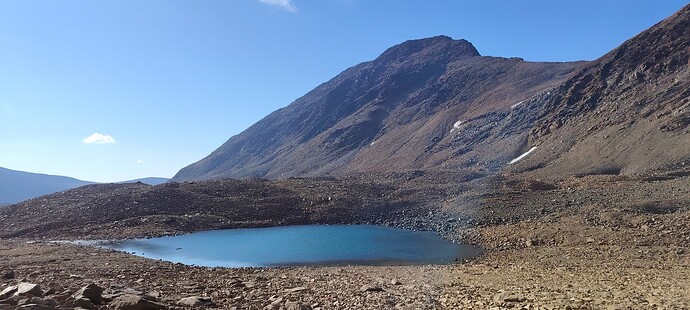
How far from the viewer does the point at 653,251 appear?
19109mm

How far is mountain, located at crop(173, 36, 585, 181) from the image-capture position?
104 m

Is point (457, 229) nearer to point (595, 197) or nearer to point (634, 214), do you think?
point (595, 197)

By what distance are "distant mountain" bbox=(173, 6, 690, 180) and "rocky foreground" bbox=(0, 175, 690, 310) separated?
19898 millimetres

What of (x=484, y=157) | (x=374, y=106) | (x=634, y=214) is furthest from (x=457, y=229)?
(x=374, y=106)

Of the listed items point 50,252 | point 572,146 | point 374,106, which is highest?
point 374,106

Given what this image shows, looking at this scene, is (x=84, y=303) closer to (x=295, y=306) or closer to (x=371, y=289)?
(x=295, y=306)

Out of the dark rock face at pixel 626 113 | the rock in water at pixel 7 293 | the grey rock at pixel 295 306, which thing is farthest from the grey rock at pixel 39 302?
the dark rock face at pixel 626 113

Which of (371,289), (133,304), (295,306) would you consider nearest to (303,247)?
(371,289)

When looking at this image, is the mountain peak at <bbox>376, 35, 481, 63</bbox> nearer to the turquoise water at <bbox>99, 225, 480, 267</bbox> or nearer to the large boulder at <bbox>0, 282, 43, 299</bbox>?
the turquoise water at <bbox>99, 225, 480, 267</bbox>

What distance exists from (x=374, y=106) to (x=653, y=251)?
135 metres

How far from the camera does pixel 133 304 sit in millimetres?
8594

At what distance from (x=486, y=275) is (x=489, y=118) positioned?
8812 cm

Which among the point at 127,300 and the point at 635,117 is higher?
the point at 635,117

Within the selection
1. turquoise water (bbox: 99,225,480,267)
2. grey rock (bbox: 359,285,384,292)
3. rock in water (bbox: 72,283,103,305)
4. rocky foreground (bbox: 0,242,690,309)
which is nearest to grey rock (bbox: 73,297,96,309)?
rocky foreground (bbox: 0,242,690,309)
